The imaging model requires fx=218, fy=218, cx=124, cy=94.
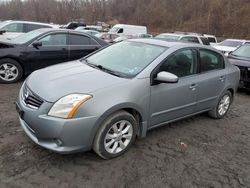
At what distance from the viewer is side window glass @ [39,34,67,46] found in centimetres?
601

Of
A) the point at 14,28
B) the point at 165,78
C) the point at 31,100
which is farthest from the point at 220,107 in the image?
the point at 14,28

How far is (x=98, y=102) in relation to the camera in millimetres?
2492

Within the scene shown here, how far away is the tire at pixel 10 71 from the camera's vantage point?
5473 mm

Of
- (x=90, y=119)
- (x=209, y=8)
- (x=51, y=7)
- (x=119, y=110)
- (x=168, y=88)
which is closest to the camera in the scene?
(x=90, y=119)

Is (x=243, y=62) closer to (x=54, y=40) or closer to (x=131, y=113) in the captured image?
(x=131, y=113)

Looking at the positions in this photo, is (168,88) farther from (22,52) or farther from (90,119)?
(22,52)

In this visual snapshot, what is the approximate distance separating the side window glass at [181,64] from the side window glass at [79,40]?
395 centimetres

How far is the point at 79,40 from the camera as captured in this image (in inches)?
258

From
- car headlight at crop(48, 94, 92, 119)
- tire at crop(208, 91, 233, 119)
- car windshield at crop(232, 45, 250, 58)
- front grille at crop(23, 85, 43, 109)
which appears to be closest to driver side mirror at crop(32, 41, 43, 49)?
front grille at crop(23, 85, 43, 109)

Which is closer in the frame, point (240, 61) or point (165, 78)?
point (165, 78)

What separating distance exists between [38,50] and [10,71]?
89cm

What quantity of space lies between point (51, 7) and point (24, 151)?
234ft

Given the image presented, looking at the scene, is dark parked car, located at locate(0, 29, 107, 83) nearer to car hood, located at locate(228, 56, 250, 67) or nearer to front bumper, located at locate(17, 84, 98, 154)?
front bumper, located at locate(17, 84, 98, 154)

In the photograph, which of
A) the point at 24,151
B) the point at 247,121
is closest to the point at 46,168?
the point at 24,151
